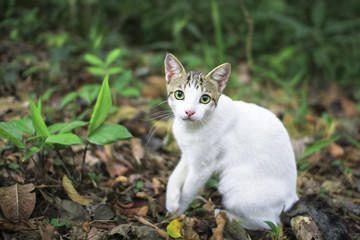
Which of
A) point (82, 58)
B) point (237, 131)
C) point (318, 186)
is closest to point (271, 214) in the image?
point (237, 131)

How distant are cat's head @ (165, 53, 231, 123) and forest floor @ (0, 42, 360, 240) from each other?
3.14ft

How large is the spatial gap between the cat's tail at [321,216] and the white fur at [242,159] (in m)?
0.09

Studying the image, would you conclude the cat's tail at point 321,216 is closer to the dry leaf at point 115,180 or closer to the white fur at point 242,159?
the white fur at point 242,159

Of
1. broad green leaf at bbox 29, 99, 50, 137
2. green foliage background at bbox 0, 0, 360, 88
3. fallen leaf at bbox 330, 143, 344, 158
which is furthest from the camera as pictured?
green foliage background at bbox 0, 0, 360, 88

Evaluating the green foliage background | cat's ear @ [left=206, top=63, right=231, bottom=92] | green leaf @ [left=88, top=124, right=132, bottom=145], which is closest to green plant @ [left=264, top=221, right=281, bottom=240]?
cat's ear @ [left=206, top=63, right=231, bottom=92]

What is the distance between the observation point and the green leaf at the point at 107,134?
2.44 meters

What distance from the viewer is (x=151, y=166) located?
3545 mm

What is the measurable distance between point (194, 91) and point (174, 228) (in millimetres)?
1164

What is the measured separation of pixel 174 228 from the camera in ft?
8.25

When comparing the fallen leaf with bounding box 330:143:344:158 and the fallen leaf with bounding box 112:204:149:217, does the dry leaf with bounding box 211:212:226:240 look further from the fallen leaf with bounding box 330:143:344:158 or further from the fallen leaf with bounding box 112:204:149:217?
the fallen leaf with bounding box 330:143:344:158

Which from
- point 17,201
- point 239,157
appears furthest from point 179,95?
point 17,201

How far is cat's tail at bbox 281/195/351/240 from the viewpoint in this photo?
253cm

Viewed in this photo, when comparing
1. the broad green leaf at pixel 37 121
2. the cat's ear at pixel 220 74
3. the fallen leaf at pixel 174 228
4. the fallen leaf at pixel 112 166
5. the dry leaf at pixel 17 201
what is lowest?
the fallen leaf at pixel 174 228

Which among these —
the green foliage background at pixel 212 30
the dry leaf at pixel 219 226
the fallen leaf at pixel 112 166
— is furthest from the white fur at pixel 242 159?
the green foliage background at pixel 212 30
